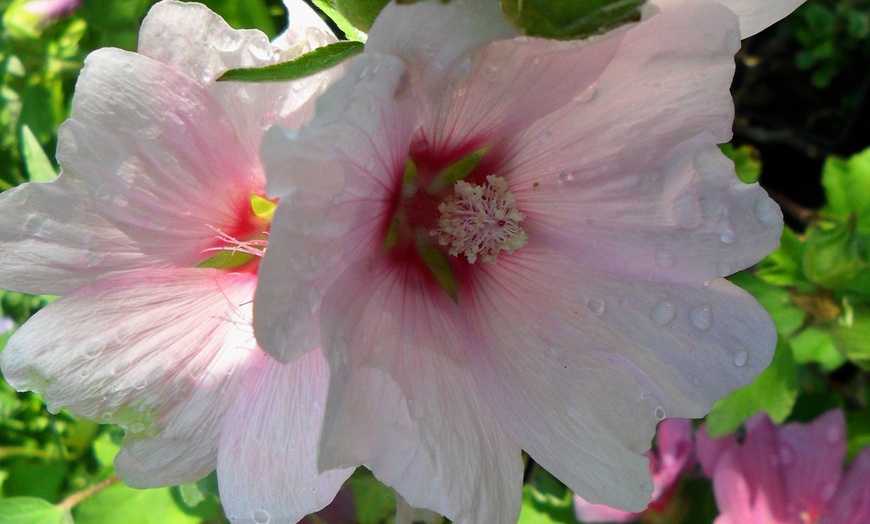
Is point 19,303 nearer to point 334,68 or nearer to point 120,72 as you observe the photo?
point 120,72

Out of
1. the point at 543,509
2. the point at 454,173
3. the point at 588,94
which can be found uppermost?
the point at 588,94

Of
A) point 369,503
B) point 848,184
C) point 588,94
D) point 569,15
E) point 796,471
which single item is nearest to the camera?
point 569,15

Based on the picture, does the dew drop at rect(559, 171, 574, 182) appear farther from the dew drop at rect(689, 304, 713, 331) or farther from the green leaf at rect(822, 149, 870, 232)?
the green leaf at rect(822, 149, 870, 232)

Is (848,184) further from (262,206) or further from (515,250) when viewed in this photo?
(262,206)

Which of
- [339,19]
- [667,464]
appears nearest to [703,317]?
[339,19]

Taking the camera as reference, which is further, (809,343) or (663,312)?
(809,343)

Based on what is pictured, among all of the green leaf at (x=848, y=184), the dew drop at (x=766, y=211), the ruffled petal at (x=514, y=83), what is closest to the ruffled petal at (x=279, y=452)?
the ruffled petal at (x=514, y=83)

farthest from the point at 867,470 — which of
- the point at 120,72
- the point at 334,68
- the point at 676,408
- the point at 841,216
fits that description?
the point at 120,72
